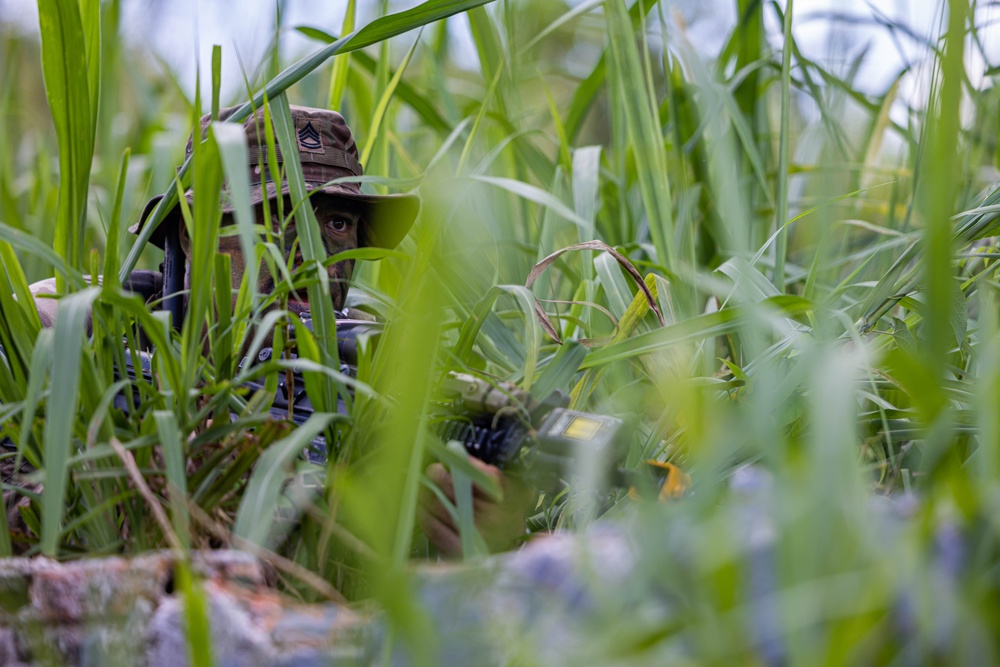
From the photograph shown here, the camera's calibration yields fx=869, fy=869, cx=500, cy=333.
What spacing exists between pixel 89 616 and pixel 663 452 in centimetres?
57

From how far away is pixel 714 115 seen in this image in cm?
112

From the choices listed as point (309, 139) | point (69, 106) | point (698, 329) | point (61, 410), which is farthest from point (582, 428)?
point (309, 139)

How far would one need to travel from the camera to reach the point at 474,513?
697 mm

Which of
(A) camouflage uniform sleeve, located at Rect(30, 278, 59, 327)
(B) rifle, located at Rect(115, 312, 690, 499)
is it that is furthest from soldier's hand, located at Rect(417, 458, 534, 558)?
(A) camouflage uniform sleeve, located at Rect(30, 278, 59, 327)

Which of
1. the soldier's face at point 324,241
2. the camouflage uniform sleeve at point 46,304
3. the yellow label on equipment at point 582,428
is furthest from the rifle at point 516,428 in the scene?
the camouflage uniform sleeve at point 46,304

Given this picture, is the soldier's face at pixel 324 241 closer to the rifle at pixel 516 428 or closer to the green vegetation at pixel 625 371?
the green vegetation at pixel 625 371

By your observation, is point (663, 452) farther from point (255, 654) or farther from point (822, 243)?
point (255, 654)

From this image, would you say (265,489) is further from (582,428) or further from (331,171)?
(331,171)

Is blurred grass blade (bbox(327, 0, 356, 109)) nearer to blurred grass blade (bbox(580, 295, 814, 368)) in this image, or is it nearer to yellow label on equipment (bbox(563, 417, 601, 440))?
blurred grass blade (bbox(580, 295, 814, 368))

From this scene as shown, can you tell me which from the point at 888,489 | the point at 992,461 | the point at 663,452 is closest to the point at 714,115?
the point at 663,452

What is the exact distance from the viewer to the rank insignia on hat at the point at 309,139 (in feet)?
3.38

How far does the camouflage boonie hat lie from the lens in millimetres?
1013

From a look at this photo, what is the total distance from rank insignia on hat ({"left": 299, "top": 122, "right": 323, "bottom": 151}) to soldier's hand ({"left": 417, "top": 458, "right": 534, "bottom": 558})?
0.51m

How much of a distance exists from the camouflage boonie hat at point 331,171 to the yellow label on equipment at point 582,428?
0.50 meters
